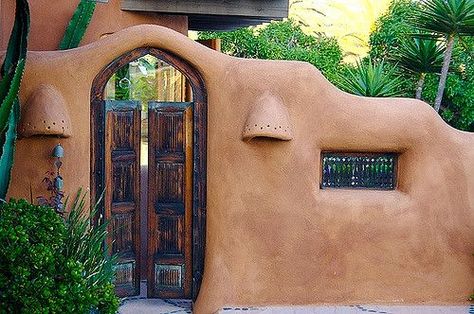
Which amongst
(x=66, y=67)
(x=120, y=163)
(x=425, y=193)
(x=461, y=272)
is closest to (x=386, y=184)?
(x=425, y=193)

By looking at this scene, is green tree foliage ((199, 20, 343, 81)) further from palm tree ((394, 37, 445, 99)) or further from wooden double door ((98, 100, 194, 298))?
wooden double door ((98, 100, 194, 298))

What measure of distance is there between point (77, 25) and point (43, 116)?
242cm

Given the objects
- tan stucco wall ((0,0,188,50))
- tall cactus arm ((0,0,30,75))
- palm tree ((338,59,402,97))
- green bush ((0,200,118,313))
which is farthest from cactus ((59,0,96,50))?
palm tree ((338,59,402,97))

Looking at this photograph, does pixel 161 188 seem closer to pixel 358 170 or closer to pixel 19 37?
pixel 358 170

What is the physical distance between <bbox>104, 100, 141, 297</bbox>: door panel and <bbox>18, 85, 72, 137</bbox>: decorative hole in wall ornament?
0.61 m

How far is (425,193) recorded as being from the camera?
8828 mm

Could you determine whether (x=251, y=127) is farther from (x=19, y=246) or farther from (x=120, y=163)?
(x=19, y=246)

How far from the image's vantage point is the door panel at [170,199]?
8.72m

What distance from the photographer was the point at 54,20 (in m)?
10.3

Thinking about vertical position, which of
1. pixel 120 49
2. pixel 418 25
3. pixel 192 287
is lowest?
pixel 192 287

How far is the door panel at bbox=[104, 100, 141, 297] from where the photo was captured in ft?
28.2

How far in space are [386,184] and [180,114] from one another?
248cm

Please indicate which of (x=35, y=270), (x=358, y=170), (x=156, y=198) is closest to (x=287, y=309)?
(x=358, y=170)

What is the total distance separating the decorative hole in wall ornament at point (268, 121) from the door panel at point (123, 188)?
1312 mm
